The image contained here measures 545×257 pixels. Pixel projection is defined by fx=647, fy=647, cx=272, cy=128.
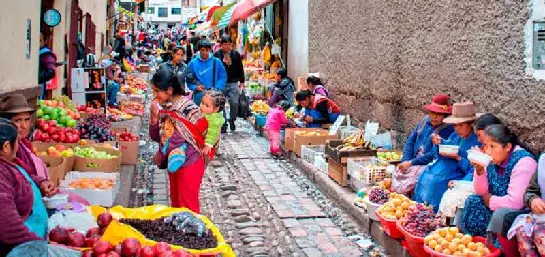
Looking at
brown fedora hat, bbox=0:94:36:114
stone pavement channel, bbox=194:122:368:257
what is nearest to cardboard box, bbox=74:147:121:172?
stone pavement channel, bbox=194:122:368:257

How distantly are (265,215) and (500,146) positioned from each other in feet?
11.1

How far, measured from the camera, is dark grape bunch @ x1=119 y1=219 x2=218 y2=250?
479 cm

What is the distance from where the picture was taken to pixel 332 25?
13086 mm

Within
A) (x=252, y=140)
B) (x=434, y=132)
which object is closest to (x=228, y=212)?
(x=434, y=132)

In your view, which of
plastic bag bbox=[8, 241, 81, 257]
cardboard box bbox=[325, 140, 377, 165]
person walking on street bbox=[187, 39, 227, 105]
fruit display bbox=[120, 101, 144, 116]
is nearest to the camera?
plastic bag bbox=[8, 241, 81, 257]

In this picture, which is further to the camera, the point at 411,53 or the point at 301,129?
the point at 301,129

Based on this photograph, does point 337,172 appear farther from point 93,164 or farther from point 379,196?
point 93,164

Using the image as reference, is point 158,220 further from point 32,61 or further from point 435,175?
point 32,61

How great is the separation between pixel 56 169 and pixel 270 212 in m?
2.64

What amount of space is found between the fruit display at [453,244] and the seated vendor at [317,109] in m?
6.51

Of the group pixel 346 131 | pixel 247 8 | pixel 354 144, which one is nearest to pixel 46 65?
pixel 346 131

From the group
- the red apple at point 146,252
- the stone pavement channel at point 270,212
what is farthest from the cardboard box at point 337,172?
the red apple at point 146,252

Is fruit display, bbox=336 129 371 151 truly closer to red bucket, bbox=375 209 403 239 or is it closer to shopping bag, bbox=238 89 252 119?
red bucket, bbox=375 209 403 239

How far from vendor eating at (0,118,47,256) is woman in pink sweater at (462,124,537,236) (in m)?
3.34
